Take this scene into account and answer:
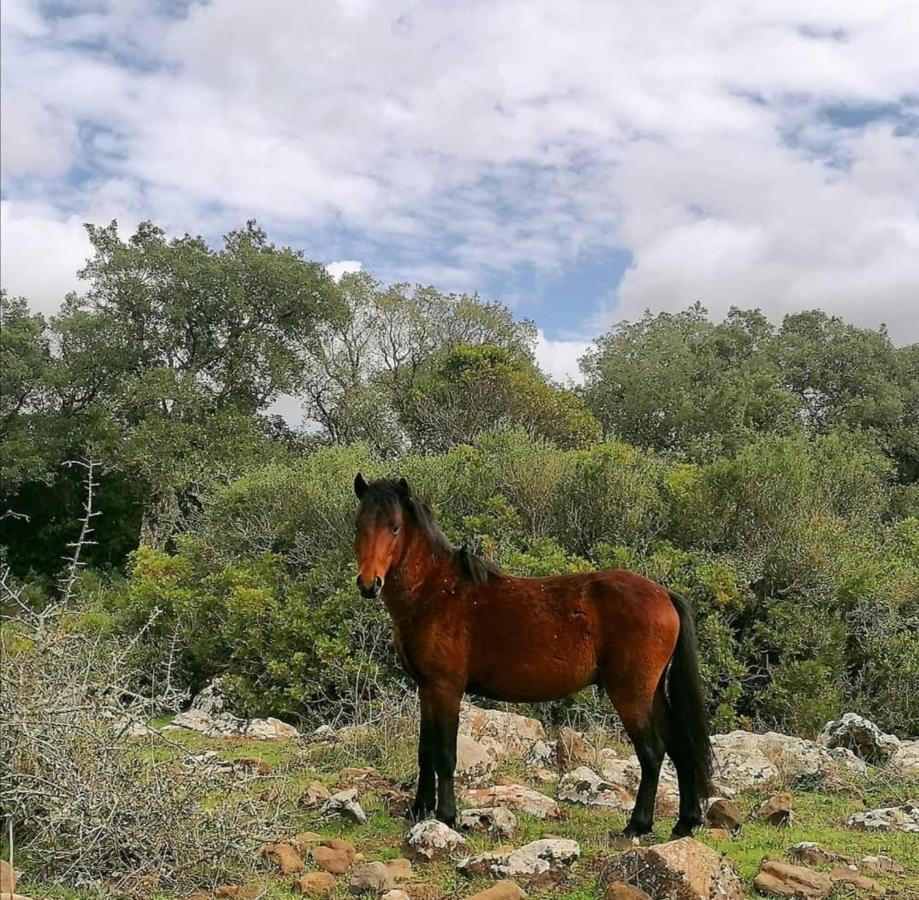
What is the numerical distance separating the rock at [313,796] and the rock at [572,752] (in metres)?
2.02

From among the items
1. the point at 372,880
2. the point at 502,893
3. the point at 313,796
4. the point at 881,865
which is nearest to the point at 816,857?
the point at 881,865

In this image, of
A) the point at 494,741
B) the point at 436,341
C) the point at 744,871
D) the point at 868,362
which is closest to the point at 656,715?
the point at 744,871

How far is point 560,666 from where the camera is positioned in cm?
507

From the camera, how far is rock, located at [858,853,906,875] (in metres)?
4.45

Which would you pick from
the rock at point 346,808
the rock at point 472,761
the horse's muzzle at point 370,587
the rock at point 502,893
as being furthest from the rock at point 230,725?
the rock at point 502,893

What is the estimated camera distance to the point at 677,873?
3.80m

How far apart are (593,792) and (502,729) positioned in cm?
171

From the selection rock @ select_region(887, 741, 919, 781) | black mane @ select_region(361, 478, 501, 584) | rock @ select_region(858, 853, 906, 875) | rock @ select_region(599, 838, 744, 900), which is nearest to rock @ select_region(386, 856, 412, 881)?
rock @ select_region(599, 838, 744, 900)

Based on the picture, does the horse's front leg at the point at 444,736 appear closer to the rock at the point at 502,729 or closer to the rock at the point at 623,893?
the rock at the point at 623,893

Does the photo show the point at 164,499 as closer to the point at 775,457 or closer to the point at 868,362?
the point at 775,457

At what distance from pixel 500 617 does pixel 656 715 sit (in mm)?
1075

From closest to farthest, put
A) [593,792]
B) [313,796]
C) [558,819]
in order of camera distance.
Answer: [558,819] < [313,796] < [593,792]

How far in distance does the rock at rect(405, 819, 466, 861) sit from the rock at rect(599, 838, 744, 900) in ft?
2.68

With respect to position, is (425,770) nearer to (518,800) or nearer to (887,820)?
(518,800)
